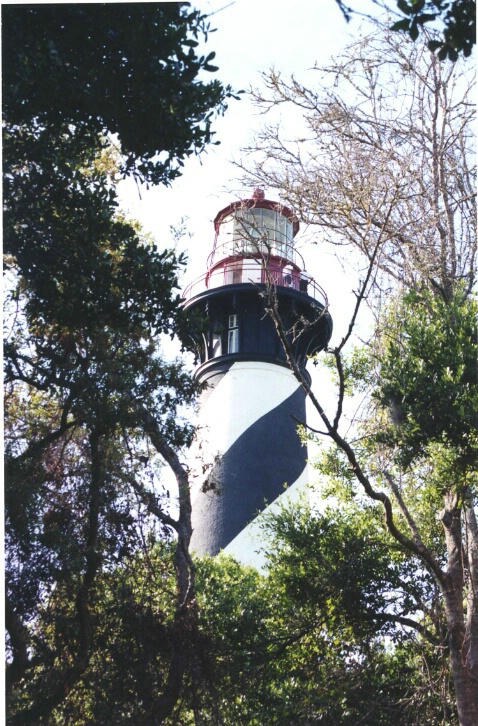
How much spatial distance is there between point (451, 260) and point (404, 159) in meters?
0.70

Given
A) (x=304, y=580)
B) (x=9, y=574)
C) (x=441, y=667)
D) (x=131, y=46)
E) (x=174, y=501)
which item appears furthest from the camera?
(x=304, y=580)

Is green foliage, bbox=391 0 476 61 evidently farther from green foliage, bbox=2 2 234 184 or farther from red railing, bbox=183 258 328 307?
red railing, bbox=183 258 328 307

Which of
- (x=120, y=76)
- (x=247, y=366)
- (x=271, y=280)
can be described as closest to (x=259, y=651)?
(x=271, y=280)

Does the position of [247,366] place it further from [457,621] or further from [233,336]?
[457,621]

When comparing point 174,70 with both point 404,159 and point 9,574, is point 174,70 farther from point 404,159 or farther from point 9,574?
point 9,574

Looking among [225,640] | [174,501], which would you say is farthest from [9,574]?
[225,640]

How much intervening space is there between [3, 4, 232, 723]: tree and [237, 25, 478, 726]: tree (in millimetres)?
730

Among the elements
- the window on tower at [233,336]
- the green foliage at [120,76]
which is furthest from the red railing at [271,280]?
the green foliage at [120,76]

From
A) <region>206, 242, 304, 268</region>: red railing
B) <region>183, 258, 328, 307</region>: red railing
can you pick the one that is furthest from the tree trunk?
<region>206, 242, 304, 268</region>: red railing

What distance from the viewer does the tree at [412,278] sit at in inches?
165

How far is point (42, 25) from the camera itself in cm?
Result: 344

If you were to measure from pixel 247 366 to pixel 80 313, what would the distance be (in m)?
4.06

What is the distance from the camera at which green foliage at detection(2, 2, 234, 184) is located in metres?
3.45

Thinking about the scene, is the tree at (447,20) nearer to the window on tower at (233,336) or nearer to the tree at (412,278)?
the tree at (412,278)
